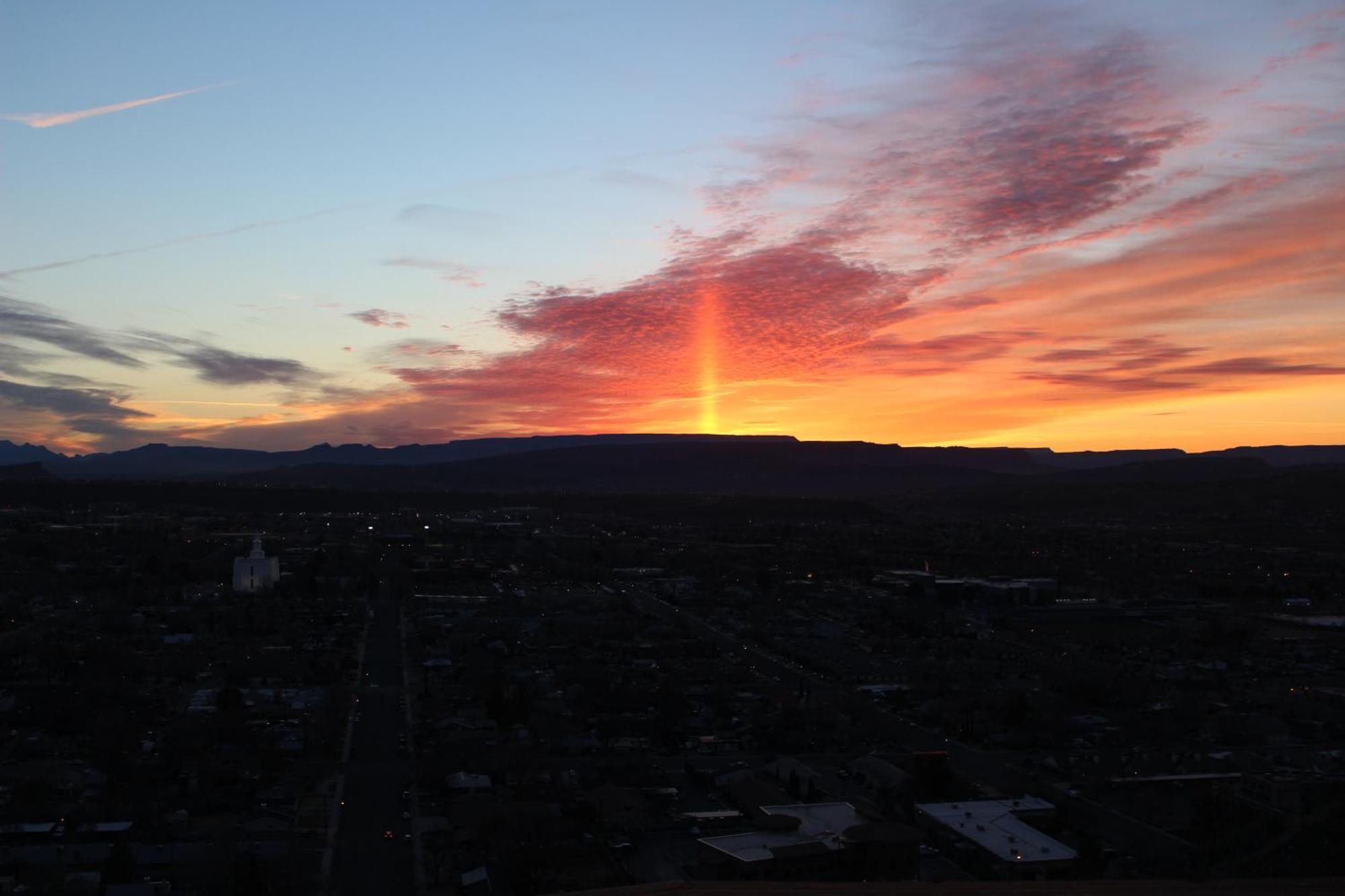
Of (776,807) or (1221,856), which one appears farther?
(776,807)

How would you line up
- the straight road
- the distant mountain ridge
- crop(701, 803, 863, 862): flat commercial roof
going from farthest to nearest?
1. the distant mountain ridge
2. the straight road
3. crop(701, 803, 863, 862): flat commercial roof

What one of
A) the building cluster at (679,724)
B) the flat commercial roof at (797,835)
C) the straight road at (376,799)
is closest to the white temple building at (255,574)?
the building cluster at (679,724)

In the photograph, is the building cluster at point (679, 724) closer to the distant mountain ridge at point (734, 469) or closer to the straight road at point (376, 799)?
the straight road at point (376, 799)

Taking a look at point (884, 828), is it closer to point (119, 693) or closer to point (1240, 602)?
point (119, 693)

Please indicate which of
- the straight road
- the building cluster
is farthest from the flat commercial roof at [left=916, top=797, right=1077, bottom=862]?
the straight road

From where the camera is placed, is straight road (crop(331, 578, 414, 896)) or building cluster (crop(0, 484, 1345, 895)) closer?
straight road (crop(331, 578, 414, 896))

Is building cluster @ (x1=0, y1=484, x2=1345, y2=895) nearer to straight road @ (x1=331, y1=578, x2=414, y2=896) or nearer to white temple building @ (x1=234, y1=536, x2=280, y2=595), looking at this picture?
white temple building @ (x1=234, y1=536, x2=280, y2=595)

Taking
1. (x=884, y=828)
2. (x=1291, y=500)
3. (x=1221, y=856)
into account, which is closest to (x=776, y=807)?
(x=884, y=828)
